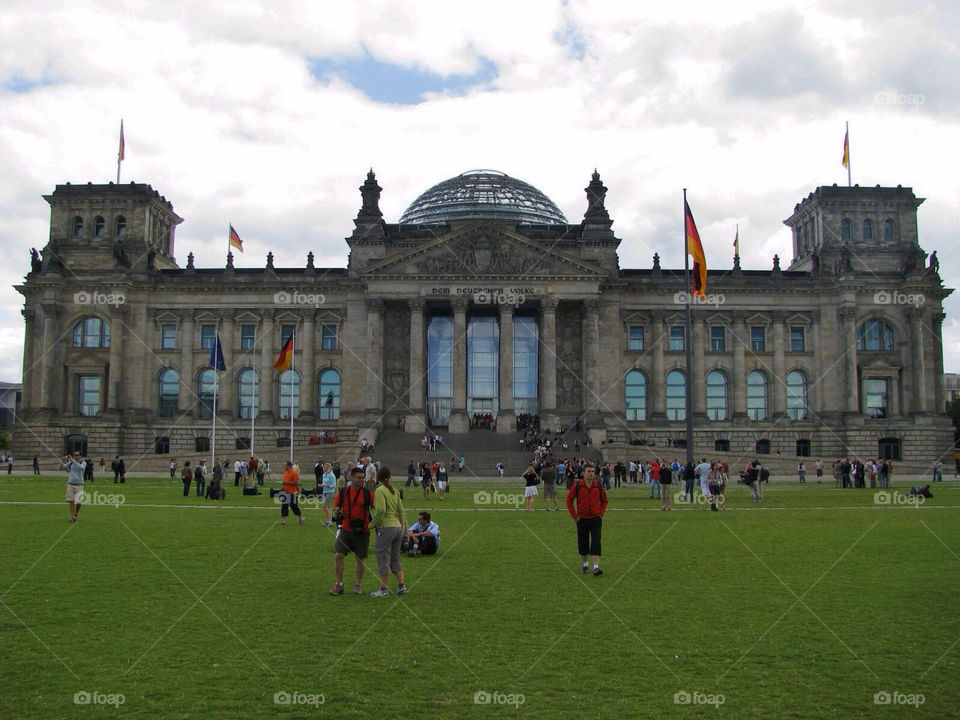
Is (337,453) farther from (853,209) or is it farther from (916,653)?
(916,653)

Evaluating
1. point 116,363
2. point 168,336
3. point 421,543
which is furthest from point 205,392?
point 421,543

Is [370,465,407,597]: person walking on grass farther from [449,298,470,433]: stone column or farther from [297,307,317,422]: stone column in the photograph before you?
[297,307,317,422]: stone column

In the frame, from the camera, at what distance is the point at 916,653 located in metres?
11.5

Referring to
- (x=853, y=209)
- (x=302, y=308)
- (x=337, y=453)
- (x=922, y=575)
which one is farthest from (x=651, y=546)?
(x=853, y=209)

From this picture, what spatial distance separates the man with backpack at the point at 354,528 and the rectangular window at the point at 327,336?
65945 mm

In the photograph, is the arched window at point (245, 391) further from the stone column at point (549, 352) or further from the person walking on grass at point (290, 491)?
the person walking on grass at point (290, 491)

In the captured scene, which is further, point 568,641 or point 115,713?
point 568,641

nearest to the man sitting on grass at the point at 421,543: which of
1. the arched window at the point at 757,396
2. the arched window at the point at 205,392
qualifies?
the arched window at the point at 205,392

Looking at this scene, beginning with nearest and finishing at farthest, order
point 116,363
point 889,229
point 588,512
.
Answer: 1. point 588,512
2. point 116,363
3. point 889,229

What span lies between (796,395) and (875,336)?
27.2 feet

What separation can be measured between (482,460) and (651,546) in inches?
1645

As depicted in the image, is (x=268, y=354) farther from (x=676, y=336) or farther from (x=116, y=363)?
(x=676, y=336)

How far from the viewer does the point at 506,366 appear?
74688 millimetres

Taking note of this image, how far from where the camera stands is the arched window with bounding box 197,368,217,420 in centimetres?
8044
